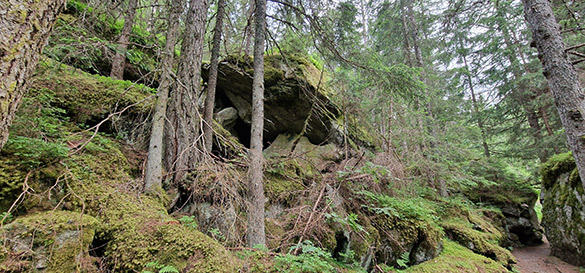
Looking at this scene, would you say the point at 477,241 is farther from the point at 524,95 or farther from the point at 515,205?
the point at 524,95

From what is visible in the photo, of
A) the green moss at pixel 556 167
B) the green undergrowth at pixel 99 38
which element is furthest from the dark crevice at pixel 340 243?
the green moss at pixel 556 167

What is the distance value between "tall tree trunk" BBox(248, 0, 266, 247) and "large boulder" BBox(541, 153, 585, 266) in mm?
9658

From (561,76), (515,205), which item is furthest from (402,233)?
(515,205)

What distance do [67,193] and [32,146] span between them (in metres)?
0.73

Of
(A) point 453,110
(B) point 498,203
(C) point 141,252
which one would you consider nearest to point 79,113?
(C) point 141,252

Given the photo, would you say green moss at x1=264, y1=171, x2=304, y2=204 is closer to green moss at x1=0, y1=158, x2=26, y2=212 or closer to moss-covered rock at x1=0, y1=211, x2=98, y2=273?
moss-covered rock at x1=0, y1=211, x2=98, y2=273

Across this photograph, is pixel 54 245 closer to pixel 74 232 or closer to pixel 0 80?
pixel 74 232

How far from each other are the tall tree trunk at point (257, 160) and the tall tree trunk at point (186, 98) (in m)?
1.09

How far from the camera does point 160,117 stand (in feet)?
12.7

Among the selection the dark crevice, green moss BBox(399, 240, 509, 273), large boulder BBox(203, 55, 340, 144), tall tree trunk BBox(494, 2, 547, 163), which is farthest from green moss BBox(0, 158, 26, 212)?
tall tree trunk BBox(494, 2, 547, 163)

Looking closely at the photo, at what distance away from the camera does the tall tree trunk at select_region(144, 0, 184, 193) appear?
3717 mm

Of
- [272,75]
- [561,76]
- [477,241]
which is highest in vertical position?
[272,75]

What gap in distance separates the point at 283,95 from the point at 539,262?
36.8 feet

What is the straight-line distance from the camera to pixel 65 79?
456 centimetres
